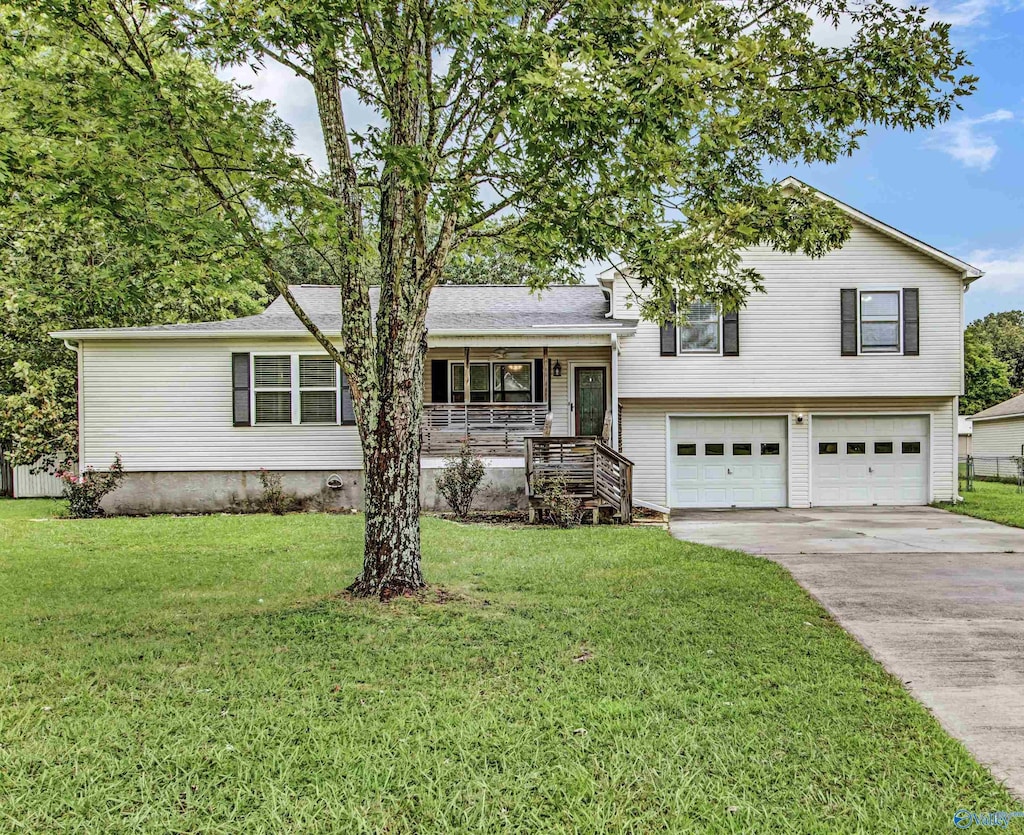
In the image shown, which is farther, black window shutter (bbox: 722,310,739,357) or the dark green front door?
the dark green front door

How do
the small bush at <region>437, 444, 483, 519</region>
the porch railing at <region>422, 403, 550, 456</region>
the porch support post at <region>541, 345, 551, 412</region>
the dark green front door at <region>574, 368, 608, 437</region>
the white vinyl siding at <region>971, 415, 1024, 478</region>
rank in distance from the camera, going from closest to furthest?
1. the small bush at <region>437, 444, 483, 519</region>
2. the porch railing at <region>422, 403, 550, 456</region>
3. the porch support post at <region>541, 345, 551, 412</region>
4. the dark green front door at <region>574, 368, 608, 437</region>
5. the white vinyl siding at <region>971, 415, 1024, 478</region>

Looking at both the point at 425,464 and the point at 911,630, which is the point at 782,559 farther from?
the point at 425,464

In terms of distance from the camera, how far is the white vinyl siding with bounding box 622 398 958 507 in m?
14.1

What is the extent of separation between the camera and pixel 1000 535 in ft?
31.6

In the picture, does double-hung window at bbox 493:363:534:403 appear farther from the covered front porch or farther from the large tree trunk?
the large tree trunk

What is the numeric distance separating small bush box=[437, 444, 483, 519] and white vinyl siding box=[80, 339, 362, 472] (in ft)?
7.16

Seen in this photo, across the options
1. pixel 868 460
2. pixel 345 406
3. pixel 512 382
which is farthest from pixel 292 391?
pixel 868 460

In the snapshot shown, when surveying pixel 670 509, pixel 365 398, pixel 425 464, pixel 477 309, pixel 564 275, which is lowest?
pixel 670 509

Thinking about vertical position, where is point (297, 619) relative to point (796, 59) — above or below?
below

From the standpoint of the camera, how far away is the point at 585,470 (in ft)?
38.6

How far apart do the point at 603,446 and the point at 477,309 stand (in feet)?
16.7

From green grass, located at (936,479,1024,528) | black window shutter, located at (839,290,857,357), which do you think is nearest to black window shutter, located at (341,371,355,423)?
black window shutter, located at (839,290,857,357)

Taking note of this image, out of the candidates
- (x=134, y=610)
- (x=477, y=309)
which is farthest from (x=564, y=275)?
(x=477, y=309)

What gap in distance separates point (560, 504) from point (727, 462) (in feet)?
17.2
